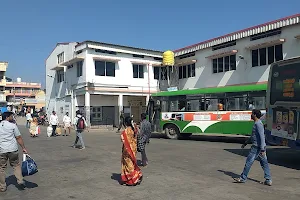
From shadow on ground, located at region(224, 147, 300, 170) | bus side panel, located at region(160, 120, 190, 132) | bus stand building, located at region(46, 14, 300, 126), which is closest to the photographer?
shadow on ground, located at region(224, 147, 300, 170)

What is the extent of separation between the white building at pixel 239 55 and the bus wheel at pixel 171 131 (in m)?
9.09

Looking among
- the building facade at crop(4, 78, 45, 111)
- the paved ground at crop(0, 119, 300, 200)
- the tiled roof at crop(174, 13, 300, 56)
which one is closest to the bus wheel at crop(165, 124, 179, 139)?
the paved ground at crop(0, 119, 300, 200)

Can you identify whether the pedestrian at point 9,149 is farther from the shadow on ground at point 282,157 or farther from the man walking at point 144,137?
the shadow on ground at point 282,157

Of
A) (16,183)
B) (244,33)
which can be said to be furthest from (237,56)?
(16,183)

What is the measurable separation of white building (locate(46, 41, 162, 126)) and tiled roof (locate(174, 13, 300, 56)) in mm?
4459

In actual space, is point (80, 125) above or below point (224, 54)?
below

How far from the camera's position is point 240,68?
25.6 metres

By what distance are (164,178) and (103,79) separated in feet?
73.1

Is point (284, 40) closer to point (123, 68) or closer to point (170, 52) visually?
point (170, 52)

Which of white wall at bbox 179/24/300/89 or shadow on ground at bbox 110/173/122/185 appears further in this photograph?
white wall at bbox 179/24/300/89

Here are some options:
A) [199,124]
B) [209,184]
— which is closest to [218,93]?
[199,124]

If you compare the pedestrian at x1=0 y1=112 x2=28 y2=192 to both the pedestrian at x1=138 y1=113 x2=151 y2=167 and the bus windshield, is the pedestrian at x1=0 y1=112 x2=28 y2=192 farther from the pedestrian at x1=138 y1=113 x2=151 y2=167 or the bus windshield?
the bus windshield

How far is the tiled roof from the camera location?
2151 centimetres

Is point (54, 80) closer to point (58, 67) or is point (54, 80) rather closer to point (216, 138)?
point (58, 67)
